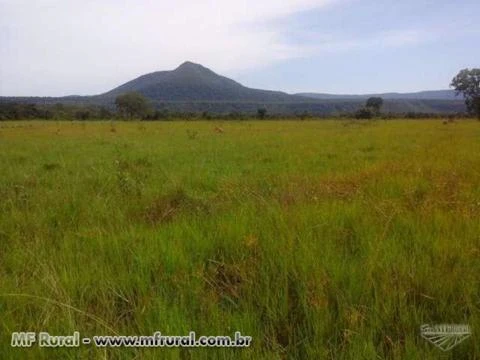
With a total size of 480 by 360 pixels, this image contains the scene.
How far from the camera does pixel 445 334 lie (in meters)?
1.78

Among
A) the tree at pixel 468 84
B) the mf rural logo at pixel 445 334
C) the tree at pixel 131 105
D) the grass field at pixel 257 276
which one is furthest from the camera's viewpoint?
the tree at pixel 131 105

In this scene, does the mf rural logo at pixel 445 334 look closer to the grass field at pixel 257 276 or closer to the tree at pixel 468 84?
the grass field at pixel 257 276

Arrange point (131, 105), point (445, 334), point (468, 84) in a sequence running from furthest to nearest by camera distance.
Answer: point (131, 105), point (468, 84), point (445, 334)

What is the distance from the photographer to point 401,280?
7.26 feet

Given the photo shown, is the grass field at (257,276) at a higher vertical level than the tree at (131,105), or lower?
lower

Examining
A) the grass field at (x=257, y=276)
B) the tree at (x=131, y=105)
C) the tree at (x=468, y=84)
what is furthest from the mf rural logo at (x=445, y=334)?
the tree at (x=131, y=105)

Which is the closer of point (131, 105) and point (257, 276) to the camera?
point (257, 276)

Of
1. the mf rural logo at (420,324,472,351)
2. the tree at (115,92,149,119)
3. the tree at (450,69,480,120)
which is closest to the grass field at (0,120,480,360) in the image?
the mf rural logo at (420,324,472,351)

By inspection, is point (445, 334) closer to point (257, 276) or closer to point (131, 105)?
point (257, 276)

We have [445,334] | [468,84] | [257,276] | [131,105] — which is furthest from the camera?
[131,105]

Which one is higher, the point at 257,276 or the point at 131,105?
the point at 131,105

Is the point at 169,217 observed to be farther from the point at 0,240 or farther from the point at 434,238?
the point at 434,238

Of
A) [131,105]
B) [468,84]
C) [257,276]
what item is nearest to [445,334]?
[257,276]

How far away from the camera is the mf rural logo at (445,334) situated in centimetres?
172
